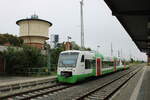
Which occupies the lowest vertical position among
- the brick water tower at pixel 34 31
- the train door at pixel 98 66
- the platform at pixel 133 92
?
the platform at pixel 133 92

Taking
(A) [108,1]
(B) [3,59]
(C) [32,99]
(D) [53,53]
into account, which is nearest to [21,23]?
(D) [53,53]

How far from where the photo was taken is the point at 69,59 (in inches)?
729

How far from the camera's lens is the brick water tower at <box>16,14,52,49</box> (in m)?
42.6

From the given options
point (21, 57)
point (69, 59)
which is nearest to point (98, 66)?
point (69, 59)

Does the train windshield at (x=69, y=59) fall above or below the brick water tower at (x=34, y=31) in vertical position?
below

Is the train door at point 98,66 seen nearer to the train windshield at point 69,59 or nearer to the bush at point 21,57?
the train windshield at point 69,59

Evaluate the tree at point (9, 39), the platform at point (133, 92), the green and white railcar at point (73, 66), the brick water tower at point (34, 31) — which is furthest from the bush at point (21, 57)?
the tree at point (9, 39)

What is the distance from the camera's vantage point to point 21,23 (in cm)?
4512

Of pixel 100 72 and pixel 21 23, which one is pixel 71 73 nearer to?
pixel 100 72

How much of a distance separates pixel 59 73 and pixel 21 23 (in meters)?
29.0

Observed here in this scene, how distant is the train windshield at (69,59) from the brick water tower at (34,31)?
24043 millimetres

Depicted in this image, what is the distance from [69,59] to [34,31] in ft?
83.4

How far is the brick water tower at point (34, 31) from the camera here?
140 ft

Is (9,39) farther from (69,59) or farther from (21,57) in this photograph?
(69,59)
